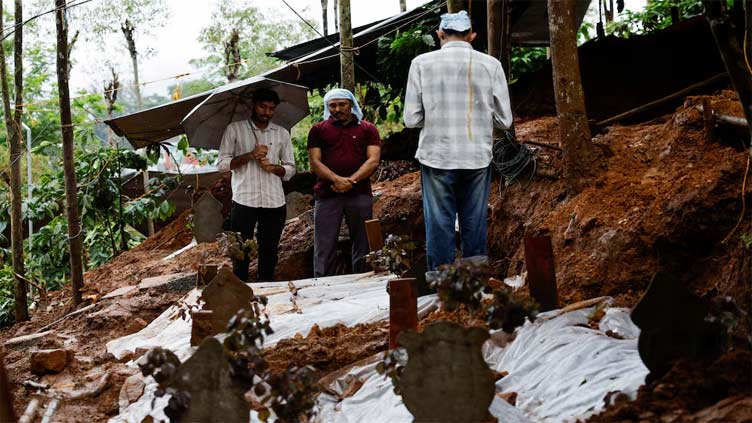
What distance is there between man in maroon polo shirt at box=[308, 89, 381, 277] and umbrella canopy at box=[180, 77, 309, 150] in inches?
32.5

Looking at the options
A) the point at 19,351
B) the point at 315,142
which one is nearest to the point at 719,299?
the point at 315,142

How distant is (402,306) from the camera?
165 inches

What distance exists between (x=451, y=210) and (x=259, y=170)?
227 cm

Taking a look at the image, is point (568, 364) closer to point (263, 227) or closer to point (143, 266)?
point (263, 227)

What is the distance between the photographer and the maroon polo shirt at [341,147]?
283 inches

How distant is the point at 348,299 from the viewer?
5945 mm

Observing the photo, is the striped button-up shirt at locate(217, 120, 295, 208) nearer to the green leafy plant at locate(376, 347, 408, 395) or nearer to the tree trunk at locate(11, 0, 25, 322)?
the tree trunk at locate(11, 0, 25, 322)

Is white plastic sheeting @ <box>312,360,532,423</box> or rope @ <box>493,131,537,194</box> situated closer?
white plastic sheeting @ <box>312,360,532,423</box>

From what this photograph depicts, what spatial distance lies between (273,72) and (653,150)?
18.3 ft

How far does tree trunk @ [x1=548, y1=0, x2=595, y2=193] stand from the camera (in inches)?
251

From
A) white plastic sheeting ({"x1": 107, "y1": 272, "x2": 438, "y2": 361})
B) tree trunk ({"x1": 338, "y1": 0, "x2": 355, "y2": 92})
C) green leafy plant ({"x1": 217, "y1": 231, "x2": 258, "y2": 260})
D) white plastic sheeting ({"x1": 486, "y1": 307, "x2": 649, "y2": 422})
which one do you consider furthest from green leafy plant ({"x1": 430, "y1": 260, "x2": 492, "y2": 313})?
tree trunk ({"x1": 338, "y1": 0, "x2": 355, "y2": 92})

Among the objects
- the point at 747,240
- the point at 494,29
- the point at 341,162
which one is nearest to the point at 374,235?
the point at 341,162

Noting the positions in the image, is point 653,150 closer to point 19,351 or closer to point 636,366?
point 636,366

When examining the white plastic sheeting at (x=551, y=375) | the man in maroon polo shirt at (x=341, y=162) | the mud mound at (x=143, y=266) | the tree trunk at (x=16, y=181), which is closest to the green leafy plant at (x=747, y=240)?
the white plastic sheeting at (x=551, y=375)
